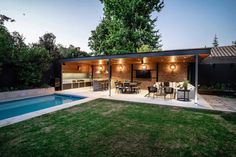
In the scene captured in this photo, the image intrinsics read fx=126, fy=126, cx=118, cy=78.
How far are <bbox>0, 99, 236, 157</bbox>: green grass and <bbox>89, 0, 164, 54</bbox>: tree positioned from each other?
14.3m

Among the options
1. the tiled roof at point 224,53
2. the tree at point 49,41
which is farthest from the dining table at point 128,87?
the tree at point 49,41

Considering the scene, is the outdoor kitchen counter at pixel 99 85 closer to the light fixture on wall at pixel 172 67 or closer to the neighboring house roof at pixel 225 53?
the light fixture on wall at pixel 172 67

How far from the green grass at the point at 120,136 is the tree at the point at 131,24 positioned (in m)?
14.3

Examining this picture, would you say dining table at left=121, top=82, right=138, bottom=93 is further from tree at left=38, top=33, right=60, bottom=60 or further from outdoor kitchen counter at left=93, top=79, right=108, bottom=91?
tree at left=38, top=33, right=60, bottom=60

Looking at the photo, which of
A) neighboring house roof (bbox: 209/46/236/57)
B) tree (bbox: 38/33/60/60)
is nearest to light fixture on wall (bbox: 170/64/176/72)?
neighboring house roof (bbox: 209/46/236/57)

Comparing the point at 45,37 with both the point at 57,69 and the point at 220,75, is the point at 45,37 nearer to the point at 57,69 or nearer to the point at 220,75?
the point at 57,69

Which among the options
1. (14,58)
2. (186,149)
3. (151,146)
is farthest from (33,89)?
(186,149)

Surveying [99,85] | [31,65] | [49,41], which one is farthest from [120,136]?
[49,41]

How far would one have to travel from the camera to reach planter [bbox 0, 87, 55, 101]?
285 inches

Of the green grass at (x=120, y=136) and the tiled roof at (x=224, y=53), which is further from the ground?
the tiled roof at (x=224, y=53)

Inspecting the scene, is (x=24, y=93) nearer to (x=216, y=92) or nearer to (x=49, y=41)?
(x=216, y=92)

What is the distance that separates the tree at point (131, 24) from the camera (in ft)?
56.5

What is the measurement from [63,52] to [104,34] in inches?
309

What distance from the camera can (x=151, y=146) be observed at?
2666 millimetres
